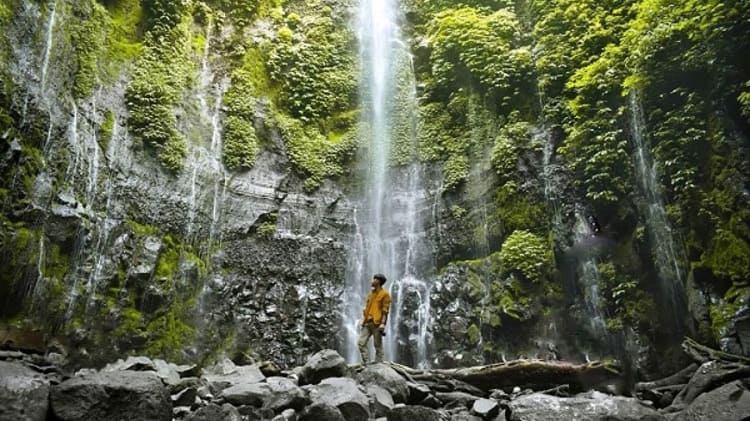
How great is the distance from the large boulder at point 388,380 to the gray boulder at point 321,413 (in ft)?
3.65

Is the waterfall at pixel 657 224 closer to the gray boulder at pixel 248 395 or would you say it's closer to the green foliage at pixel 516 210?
the green foliage at pixel 516 210

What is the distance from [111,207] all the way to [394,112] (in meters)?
7.49

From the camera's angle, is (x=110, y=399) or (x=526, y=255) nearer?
(x=110, y=399)

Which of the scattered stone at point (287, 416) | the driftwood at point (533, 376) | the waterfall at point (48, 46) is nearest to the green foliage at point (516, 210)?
the driftwood at point (533, 376)

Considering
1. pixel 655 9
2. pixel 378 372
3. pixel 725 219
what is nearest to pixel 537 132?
pixel 655 9

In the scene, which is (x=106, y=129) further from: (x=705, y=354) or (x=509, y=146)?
(x=705, y=354)

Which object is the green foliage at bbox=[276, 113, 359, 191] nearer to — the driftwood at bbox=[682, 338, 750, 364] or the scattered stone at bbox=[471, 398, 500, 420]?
the scattered stone at bbox=[471, 398, 500, 420]

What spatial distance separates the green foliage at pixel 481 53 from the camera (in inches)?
505

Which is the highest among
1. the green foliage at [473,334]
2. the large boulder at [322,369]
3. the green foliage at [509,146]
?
the green foliage at [509,146]

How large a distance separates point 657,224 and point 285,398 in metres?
7.39

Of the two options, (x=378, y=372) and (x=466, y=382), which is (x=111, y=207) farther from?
(x=466, y=382)

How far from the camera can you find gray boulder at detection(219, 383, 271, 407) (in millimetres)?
5836

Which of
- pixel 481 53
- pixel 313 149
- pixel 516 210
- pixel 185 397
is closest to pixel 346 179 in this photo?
pixel 313 149

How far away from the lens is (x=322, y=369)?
6.96 metres
